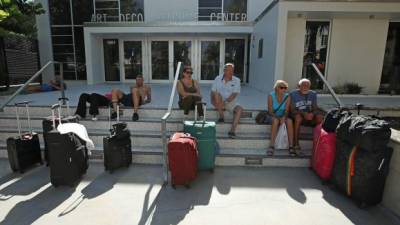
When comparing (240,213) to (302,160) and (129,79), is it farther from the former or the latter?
(129,79)

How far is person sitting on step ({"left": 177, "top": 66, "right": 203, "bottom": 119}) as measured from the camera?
3.97m

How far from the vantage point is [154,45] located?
31.5ft

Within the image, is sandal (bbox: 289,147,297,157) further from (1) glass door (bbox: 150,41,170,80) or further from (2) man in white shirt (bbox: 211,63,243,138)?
(1) glass door (bbox: 150,41,170,80)

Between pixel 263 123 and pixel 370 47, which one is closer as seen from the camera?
pixel 263 123

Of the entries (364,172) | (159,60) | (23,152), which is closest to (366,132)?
(364,172)

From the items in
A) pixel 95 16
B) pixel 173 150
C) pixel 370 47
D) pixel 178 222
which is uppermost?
pixel 95 16

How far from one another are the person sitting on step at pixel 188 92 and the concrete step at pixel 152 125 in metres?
0.27

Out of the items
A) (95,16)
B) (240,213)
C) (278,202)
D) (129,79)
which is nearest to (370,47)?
(278,202)

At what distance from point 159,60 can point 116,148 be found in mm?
7017

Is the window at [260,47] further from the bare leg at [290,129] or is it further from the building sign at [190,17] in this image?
the bare leg at [290,129]

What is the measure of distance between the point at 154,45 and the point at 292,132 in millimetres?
7453

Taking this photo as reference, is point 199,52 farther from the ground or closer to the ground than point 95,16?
closer to the ground

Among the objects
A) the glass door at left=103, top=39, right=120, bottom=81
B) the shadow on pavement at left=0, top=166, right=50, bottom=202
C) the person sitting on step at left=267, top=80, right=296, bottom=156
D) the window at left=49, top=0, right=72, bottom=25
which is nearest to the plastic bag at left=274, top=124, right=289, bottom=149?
the person sitting on step at left=267, top=80, right=296, bottom=156

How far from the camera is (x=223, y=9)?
980cm
